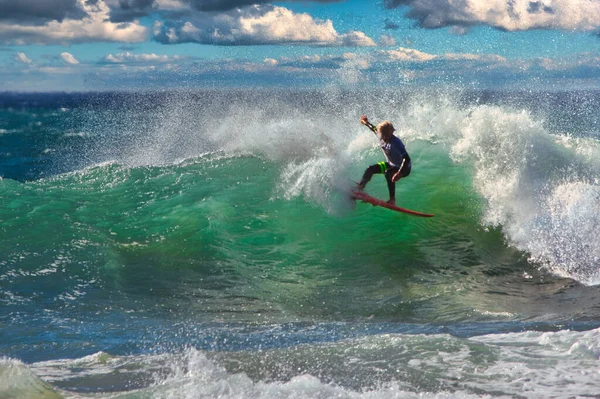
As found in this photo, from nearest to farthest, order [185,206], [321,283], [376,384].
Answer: [376,384]
[321,283]
[185,206]

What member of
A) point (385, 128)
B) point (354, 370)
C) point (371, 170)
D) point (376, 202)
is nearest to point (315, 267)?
point (376, 202)

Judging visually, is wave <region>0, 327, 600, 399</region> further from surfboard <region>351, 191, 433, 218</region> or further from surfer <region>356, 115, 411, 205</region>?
surfboard <region>351, 191, 433, 218</region>

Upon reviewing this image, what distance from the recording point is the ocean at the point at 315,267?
6164 millimetres

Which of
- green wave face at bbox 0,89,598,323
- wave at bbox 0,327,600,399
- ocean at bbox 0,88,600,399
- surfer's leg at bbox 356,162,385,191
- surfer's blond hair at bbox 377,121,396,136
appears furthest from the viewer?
surfer's leg at bbox 356,162,385,191

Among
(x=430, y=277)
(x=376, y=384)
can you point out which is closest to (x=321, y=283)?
(x=430, y=277)

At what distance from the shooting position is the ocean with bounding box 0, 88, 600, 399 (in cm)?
616

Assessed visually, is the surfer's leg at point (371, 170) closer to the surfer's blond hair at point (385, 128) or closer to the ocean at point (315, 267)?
the surfer's blond hair at point (385, 128)

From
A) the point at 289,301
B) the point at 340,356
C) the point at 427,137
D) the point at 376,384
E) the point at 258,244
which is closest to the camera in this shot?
Answer: the point at 376,384

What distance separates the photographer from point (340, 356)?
652cm

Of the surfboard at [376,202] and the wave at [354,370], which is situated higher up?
the surfboard at [376,202]

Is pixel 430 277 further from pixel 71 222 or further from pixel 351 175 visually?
pixel 71 222

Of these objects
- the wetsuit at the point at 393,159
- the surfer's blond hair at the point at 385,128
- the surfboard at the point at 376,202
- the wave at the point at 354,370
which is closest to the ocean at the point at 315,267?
the wave at the point at 354,370

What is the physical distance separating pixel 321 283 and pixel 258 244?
7.44 feet

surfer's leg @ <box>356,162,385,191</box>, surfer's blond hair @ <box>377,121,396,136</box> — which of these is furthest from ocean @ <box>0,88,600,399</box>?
surfer's blond hair @ <box>377,121,396,136</box>
